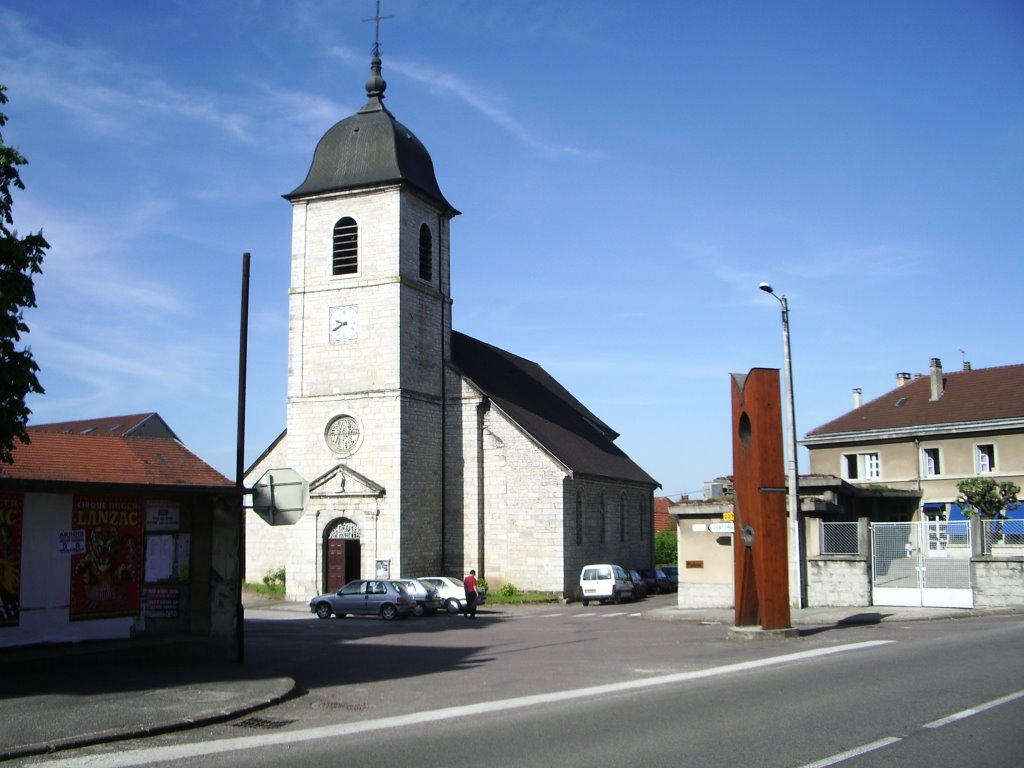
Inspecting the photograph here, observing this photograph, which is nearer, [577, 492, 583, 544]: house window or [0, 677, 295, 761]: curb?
[0, 677, 295, 761]: curb

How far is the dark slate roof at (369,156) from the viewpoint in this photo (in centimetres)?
3744

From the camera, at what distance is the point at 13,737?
9.55 meters

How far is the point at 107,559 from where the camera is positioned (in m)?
14.9

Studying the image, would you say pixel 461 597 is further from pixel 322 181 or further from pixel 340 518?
pixel 322 181

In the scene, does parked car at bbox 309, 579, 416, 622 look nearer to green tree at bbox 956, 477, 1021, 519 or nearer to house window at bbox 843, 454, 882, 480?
green tree at bbox 956, 477, 1021, 519

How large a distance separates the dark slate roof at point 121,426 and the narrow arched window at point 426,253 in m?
27.2

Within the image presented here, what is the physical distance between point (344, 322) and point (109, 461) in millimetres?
11623

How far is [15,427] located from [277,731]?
19.9 feet

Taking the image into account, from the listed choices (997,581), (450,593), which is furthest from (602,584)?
(997,581)

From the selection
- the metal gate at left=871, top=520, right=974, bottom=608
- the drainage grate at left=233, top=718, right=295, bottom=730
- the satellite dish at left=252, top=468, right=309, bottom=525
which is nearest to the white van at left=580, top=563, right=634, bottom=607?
the metal gate at left=871, top=520, right=974, bottom=608

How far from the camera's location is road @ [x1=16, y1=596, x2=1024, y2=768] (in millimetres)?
8664

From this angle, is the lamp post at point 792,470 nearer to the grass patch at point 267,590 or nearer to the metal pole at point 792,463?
the metal pole at point 792,463

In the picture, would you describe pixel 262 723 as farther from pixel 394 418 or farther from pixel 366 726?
pixel 394 418

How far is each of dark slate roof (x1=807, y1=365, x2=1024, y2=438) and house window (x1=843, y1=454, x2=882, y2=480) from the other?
1.29 m
